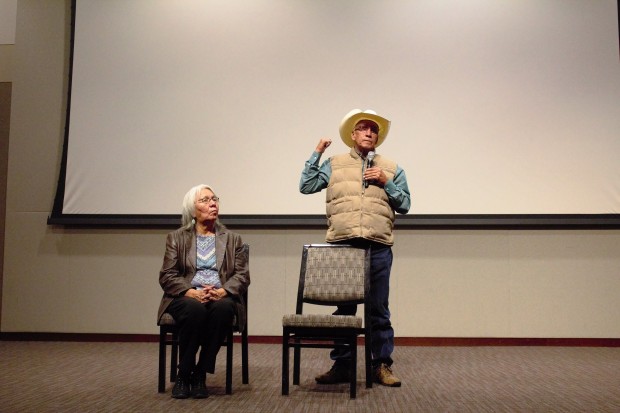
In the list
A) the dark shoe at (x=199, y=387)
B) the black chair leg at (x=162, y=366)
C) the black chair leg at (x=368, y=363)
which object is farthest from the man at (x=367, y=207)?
the black chair leg at (x=162, y=366)

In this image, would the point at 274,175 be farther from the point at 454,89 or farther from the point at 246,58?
the point at 454,89

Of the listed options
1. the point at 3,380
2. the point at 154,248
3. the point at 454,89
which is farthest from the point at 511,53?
the point at 3,380

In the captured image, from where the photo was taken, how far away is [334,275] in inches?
131

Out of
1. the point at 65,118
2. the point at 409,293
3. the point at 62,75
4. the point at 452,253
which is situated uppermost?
the point at 62,75

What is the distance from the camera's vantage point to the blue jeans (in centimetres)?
324

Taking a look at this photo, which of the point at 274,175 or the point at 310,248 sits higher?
the point at 274,175

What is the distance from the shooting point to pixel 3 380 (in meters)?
3.37

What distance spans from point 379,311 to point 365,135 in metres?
0.94

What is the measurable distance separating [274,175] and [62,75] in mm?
2028

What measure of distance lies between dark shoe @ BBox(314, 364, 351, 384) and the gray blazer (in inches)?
20.3

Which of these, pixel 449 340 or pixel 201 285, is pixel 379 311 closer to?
pixel 201 285

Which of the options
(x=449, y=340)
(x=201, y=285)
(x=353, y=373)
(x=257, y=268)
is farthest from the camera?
(x=257, y=268)

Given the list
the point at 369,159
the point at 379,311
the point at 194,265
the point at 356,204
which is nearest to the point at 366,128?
the point at 369,159

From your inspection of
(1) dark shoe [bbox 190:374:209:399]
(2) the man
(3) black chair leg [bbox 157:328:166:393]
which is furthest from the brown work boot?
(3) black chair leg [bbox 157:328:166:393]
